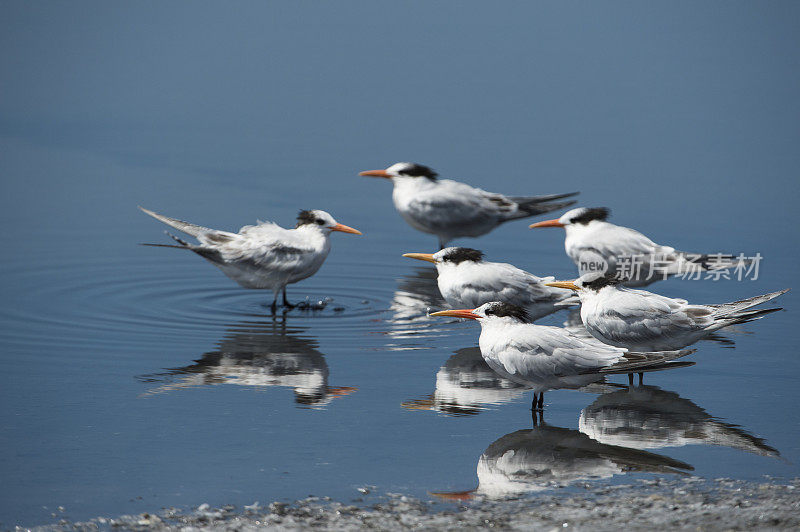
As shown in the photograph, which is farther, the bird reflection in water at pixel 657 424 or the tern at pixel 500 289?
the tern at pixel 500 289

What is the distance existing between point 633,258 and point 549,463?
4.40 meters

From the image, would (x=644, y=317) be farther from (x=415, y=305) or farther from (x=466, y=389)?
(x=415, y=305)

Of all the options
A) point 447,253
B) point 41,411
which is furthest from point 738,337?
point 41,411

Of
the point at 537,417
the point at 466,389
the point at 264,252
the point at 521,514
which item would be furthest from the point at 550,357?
the point at 264,252

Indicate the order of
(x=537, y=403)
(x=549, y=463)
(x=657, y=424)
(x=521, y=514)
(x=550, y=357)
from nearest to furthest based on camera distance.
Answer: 1. (x=521, y=514)
2. (x=549, y=463)
3. (x=550, y=357)
4. (x=657, y=424)
5. (x=537, y=403)

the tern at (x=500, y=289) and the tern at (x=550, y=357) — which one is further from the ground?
the tern at (x=500, y=289)

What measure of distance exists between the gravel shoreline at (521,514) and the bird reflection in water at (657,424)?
823 millimetres

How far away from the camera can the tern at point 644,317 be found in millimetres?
7246

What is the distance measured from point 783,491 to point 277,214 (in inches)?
320

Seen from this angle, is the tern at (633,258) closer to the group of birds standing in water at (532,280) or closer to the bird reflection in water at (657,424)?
the group of birds standing in water at (532,280)

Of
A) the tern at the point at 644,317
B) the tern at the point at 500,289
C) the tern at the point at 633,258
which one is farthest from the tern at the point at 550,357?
the tern at the point at 633,258

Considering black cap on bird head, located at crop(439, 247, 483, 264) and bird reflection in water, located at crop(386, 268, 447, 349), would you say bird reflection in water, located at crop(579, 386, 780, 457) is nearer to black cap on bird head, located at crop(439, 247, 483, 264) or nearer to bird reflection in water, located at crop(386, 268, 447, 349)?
bird reflection in water, located at crop(386, 268, 447, 349)

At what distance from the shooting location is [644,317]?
724cm

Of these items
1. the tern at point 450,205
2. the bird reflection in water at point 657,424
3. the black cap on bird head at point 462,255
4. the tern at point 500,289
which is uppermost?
the tern at point 450,205
